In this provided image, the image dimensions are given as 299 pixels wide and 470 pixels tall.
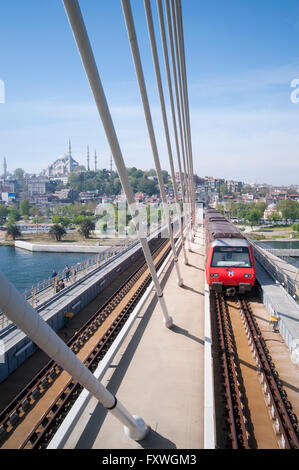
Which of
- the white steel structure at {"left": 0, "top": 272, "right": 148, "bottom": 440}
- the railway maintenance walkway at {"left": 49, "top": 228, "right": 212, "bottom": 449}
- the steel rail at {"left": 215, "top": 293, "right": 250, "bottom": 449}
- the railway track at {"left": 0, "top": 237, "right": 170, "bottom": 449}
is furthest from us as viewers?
the railway track at {"left": 0, "top": 237, "right": 170, "bottom": 449}

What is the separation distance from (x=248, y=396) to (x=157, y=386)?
1565 millimetres

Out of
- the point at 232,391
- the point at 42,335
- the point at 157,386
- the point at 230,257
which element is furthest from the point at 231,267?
the point at 42,335

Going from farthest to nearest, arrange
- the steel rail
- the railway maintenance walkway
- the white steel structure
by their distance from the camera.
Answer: the steel rail < the railway maintenance walkway < the white steel structure

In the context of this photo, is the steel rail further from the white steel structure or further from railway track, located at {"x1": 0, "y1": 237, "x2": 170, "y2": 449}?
railway track, located at {"x1": 0, "y1": 237, "x2": 170, "y2": 449}

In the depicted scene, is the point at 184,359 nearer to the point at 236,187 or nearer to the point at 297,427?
the point at 297,427

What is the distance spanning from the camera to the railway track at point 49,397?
4.57 meters

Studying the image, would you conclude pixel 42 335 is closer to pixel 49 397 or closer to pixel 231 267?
pixel 49 397

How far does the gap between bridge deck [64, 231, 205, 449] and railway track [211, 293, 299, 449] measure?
0.38 metres

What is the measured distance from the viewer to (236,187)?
156 m

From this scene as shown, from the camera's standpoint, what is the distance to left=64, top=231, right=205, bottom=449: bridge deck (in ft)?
13.3

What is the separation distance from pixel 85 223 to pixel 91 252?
900 centimetres

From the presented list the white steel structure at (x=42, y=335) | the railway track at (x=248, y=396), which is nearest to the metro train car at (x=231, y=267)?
the railway track at (x=248, y=396)

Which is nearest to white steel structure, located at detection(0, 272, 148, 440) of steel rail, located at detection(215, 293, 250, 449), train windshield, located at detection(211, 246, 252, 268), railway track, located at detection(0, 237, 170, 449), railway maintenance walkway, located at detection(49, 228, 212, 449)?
railway maintenance walkway, located at detection(49, 228, 212, 449)
